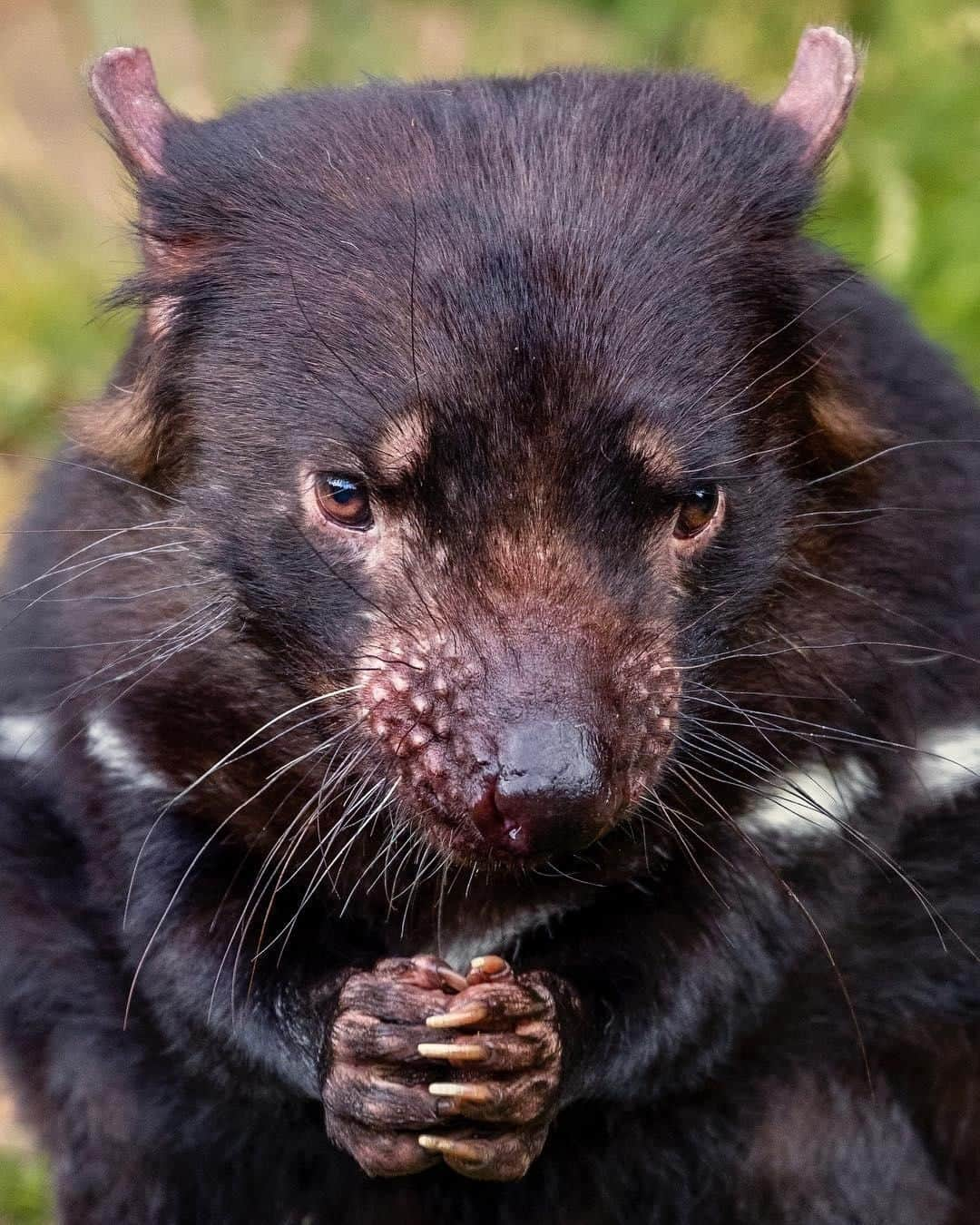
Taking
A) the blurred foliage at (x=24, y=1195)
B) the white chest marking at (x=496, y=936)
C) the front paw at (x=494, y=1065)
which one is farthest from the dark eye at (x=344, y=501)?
the blurred foliage at (x=24, y=1195)

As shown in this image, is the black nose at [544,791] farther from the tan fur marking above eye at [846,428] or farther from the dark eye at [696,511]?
the tan fur marking above eye at [846,428]

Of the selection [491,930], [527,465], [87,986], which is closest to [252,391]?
[527,465]

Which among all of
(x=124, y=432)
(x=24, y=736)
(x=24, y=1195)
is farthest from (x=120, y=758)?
(x=24, y=1195)

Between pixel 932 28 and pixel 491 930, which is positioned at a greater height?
pixel 932 28

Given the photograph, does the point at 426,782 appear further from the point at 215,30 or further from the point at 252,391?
the point at 215,30

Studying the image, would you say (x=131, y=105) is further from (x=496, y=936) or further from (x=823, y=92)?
(x=496, y=936)
